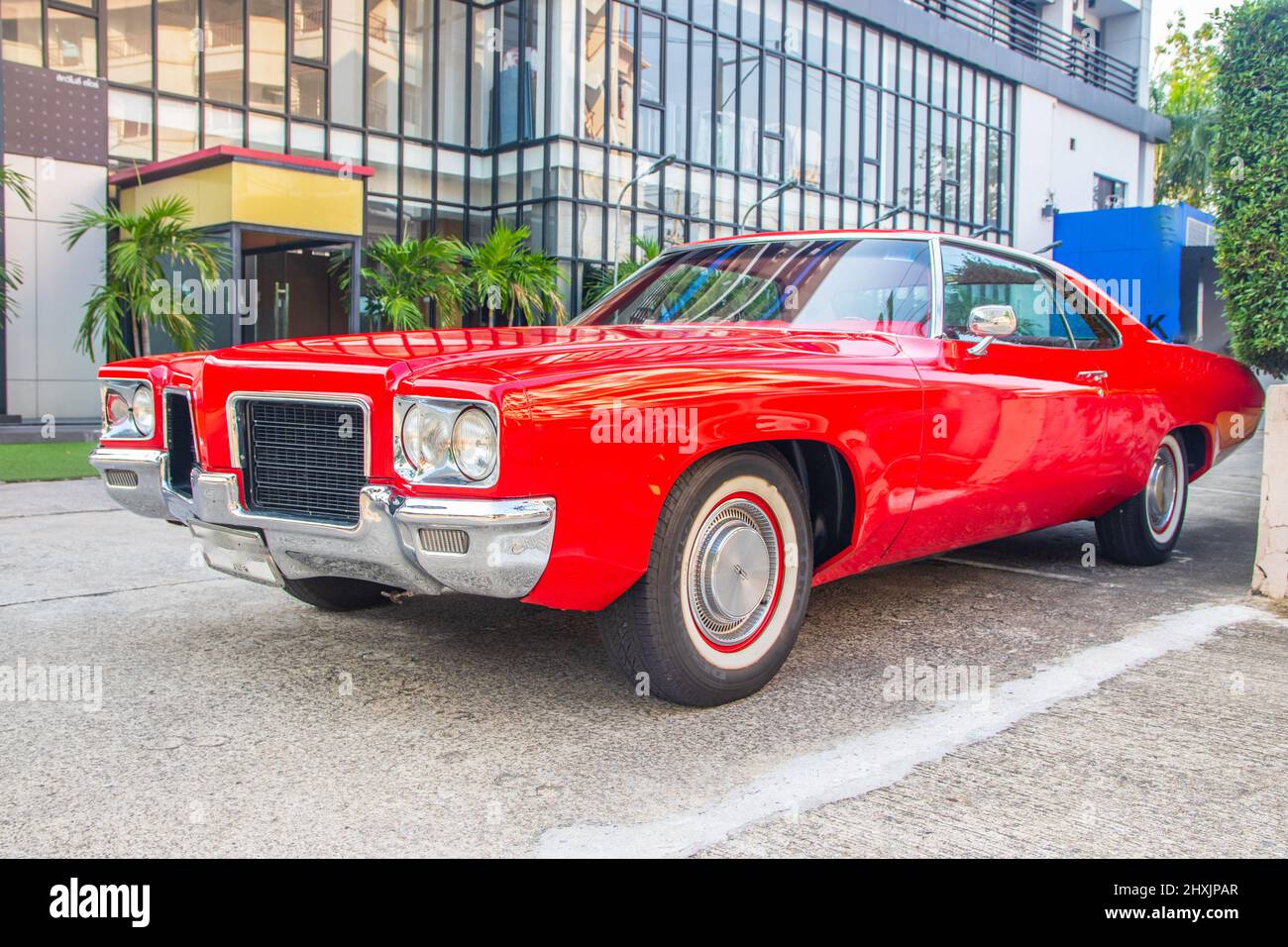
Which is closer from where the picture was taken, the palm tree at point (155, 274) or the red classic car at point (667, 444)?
the red classic car at point (667, 444)

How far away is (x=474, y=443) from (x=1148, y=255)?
101 feet

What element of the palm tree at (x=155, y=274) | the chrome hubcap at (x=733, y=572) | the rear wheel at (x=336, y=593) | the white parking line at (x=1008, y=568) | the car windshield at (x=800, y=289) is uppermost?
the palm tree at (x=155, y=274)

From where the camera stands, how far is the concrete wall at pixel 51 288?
1583 cm

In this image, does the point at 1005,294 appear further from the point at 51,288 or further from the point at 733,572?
the point at 51,288

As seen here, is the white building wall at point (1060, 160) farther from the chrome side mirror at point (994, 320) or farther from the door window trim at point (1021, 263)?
the chrome side mirror at point (994, 320)

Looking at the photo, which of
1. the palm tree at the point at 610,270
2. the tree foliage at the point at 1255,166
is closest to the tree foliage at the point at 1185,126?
the palm tree at the point at 610,270

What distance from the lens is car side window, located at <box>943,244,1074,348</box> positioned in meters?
4.41

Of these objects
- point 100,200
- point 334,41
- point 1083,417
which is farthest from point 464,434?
point 334,41

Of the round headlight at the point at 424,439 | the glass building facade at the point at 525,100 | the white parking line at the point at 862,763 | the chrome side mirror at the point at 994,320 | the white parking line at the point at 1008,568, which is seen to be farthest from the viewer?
the glass building facade at the point at 525,100

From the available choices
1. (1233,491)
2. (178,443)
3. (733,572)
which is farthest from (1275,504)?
(1233,491)

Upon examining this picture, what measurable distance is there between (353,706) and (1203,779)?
91.6 inches

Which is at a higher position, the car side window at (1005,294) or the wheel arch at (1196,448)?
the car side window at (1005,294)

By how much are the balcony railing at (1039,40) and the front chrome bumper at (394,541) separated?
29.2 metres
